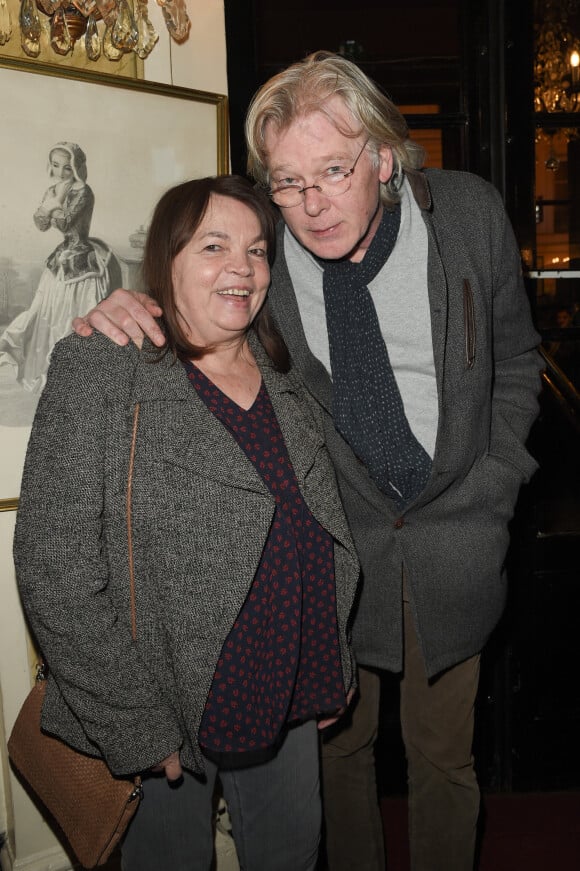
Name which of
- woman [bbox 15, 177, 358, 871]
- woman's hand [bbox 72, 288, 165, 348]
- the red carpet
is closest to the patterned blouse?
woman [bbox 15, 177, 358, 871]

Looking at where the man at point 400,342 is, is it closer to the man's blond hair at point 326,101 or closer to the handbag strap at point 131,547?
the man's blond hair at point 326,101

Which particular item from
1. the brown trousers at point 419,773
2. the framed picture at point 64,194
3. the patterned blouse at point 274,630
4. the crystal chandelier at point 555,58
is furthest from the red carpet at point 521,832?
the crystal chandelier at point 555,58

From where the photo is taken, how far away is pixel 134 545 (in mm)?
1448

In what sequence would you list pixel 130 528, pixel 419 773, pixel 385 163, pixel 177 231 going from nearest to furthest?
pixel 130 528 < pixel 177 231 < pixel 385 163 < pixel 419 773

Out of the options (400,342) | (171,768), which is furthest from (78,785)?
(400,342)

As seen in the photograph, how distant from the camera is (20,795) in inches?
82.2

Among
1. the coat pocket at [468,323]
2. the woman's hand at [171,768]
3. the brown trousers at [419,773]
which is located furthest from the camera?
the brown trousers at [419,773]

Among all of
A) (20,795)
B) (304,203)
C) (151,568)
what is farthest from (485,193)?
(20,795)

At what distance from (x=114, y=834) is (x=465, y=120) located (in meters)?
2.15

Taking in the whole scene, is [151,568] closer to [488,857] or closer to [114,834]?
[114,834]

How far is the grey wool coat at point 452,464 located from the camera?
1.75 meters

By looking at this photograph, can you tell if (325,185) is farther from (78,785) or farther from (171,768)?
(78,785)

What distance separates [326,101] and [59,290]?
745 mm

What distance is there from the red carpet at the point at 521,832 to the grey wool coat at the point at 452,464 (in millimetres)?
941
